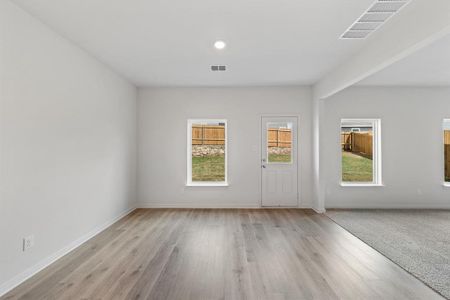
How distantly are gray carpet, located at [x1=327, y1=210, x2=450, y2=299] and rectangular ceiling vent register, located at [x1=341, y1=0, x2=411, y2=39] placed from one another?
8.83 ft

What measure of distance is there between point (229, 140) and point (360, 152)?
9.91 ft

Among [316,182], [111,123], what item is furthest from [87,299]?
[316,182]

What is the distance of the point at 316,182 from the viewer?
5906 mm

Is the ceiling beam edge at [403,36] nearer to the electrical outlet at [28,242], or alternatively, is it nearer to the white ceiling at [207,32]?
the white ceiling at [207,32]

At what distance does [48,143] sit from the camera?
3.17 meters

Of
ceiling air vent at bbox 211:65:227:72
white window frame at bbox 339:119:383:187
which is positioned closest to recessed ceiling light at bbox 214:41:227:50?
ceiling air vent at bbox 211:65:227:72

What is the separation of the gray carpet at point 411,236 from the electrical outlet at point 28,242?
13.0 ft

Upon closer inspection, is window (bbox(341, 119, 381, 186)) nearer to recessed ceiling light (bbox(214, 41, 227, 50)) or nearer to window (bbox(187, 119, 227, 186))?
window (bbox(187, 119, 227, 186))

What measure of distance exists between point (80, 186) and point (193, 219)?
2.09 m

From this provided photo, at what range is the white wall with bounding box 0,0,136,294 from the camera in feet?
8.52

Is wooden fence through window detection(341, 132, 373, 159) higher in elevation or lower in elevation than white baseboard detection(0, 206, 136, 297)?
higher

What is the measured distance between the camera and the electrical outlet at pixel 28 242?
2.79 metres

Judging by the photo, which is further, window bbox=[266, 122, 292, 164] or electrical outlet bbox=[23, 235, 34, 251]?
window bbox=[266, 122, 292, 164]

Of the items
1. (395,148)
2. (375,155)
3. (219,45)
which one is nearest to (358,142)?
(375,155)
